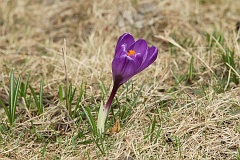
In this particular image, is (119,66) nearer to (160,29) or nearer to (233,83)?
(233,83)

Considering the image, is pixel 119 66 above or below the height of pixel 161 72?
above

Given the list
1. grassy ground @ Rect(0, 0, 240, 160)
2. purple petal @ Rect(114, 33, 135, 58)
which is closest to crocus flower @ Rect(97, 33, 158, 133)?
purple petal @ Rect(114, 33, 135, 58)

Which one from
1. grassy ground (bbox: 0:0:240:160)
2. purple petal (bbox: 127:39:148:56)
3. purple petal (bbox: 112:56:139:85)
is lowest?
grassy ground (bbox: 0:0:240:160)

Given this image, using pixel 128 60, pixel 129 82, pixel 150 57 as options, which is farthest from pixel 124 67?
pixel 129 82

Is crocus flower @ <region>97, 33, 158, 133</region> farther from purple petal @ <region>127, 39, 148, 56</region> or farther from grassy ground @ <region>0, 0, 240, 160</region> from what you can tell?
grassy ground @ <region>0, 0, 240, 160</region>

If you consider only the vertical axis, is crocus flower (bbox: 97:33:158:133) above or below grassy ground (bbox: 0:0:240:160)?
above

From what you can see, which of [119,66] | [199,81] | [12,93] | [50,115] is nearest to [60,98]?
[50,115]
